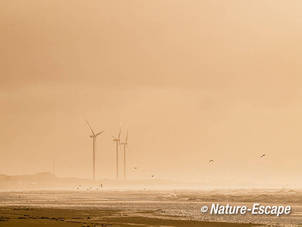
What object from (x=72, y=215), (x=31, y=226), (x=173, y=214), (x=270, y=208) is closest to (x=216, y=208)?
(x=270, y=208)

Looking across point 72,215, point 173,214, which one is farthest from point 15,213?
point 173,214

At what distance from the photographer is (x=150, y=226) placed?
186ft

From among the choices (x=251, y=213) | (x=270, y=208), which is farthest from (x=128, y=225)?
(x=270, y=208)

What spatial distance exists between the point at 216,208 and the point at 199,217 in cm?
1521

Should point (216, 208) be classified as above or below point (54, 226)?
above

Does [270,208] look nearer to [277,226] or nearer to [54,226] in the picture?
[277,226]

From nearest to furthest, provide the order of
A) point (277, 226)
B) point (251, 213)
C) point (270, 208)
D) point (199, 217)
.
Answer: point (277, 226) < point (199, 217) < point (251, 213) < point (270, 208)

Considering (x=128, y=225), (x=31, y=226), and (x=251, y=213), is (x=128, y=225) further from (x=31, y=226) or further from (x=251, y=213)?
(x=251, y=213)

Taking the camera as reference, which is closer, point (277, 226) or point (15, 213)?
point (277, 226)

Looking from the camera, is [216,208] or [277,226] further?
[216,208]

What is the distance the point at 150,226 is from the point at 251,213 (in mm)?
15983

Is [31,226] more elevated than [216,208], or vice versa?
[216,208]

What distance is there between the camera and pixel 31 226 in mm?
56750

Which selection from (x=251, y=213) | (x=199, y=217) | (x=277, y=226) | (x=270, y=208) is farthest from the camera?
(x=270, y=208)
